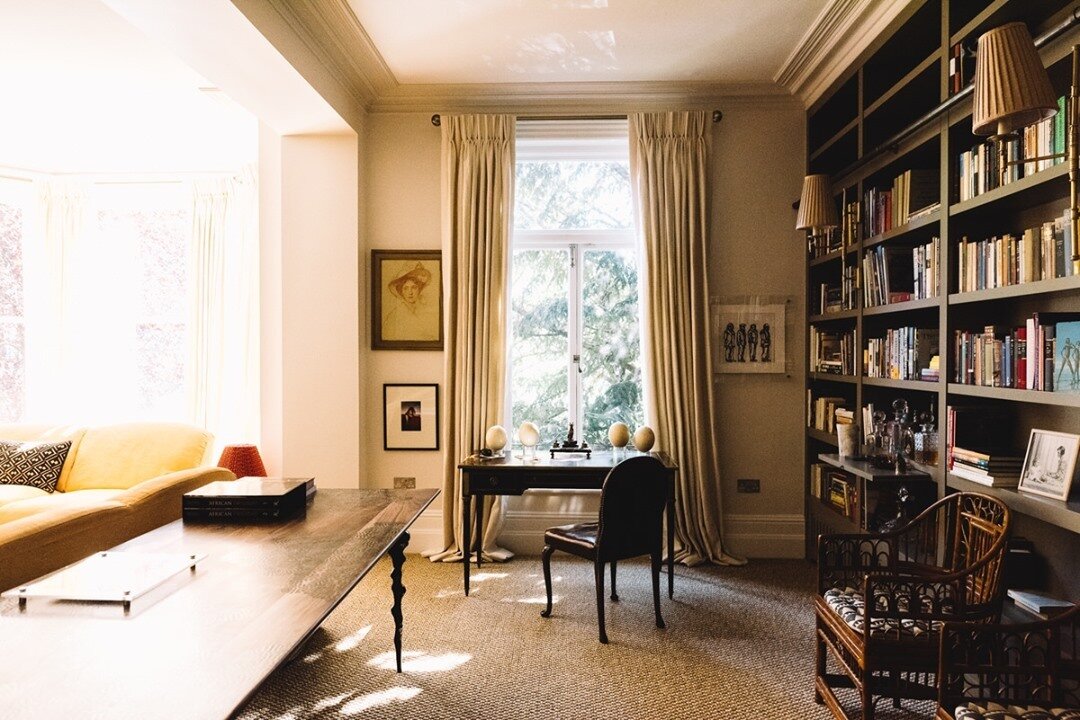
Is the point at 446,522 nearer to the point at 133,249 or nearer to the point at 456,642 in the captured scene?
the point at 456,642

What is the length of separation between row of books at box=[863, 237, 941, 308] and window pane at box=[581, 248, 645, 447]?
59.4 inches

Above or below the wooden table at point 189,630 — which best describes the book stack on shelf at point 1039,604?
below

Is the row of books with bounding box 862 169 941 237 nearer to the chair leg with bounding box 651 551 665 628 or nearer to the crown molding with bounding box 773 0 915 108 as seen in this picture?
the crown molding with bounding box 773 0 915 108

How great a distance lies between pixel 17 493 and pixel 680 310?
A: 4.21 m

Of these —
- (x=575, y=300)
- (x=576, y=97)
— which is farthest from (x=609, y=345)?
(x=576, y=97)

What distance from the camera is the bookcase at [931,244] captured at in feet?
7.86

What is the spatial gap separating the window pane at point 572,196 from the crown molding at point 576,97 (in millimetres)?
372

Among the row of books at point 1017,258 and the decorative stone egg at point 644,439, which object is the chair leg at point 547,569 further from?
the row of books at point 1017,258

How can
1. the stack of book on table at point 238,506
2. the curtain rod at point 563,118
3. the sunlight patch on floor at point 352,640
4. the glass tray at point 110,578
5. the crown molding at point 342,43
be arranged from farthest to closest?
the curtain rod at point 563,118
the crown molding at point 342,43
the sunlight patch on floor at point 352,640
the stack of book on table at point 238,506
the glass tray at point 110,578

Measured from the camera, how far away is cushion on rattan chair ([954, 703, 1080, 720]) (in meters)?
1.57

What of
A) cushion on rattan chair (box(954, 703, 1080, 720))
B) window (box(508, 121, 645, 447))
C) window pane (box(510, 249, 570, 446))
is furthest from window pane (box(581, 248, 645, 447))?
cushion on rattan chair (box(954, 703, 1080, 720))

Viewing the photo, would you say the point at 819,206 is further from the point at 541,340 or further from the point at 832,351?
the point at 541,340

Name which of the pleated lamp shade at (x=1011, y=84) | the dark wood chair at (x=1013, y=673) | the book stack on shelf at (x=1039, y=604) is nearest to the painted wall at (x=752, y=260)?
the book stack on shelf at (x=1039, y=604)

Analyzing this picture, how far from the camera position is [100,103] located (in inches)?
169
